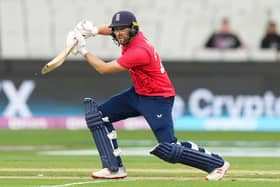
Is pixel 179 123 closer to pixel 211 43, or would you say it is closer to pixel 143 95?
pixel 211 43

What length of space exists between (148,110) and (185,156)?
1.92 feet

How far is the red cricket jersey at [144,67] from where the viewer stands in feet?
32.2

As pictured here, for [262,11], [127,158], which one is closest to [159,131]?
[127,158]

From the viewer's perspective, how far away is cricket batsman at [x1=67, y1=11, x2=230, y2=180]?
9875mm

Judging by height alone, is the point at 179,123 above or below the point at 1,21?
below

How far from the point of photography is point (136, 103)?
1022 cm

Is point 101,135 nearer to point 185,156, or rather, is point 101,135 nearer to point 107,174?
point 107,174

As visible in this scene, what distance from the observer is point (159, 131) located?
10023mm

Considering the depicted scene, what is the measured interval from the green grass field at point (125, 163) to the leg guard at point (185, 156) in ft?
0.59

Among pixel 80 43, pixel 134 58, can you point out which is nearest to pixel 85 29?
pixel 80 43

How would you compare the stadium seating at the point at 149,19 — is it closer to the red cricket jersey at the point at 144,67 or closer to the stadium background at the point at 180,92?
the stadium background at the point at 180,92

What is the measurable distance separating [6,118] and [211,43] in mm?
4840

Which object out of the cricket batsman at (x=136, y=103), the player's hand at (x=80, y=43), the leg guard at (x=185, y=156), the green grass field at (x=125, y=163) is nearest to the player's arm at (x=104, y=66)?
the cricket batsman at (x=136, y=103)

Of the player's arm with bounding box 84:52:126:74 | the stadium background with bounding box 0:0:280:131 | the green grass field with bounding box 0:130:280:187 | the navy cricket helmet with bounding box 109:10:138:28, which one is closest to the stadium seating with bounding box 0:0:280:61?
the stadium background with bounding box 0:0:280:131
